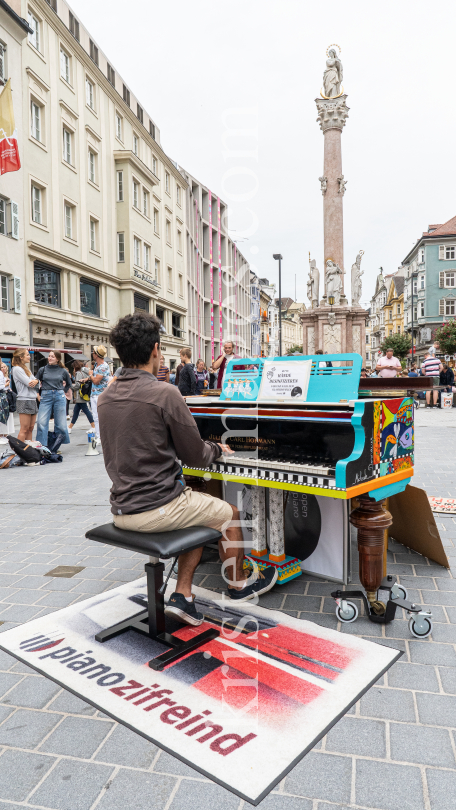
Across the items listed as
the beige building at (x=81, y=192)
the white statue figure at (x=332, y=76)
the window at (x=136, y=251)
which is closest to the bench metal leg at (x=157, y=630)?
the beige building at (x=81, y=192)

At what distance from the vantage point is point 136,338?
274cm

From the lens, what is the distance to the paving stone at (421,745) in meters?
1.95

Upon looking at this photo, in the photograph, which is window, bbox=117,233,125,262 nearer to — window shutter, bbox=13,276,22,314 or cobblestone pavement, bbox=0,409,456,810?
window shutter, bbox=13,276,22,314

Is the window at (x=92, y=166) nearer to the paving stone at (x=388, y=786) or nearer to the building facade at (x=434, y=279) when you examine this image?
the paving stone at (x=388, y=786)

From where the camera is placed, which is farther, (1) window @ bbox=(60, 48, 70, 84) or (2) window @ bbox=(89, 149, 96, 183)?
(2) window @ bbox=(89, 149, 96, 183)

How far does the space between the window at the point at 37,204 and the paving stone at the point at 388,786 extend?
20717 mm

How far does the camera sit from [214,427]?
3775 mm

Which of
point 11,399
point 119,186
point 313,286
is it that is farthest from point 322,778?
A: point 119,186

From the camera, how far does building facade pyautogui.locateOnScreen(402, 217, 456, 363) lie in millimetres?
57000

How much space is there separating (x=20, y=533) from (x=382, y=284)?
3880 inches

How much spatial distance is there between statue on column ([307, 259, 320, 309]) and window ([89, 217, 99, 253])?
10.0 m

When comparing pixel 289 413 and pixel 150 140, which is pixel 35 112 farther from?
pixel 289 413

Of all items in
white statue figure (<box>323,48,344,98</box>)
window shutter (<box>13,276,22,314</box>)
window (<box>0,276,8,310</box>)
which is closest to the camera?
window (<box>0,276,8,310</box>)

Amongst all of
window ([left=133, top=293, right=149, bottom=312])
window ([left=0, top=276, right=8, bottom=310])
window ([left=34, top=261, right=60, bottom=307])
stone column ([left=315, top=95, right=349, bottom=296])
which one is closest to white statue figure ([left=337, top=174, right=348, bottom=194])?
stone column ([left=315, top=95, right=349, bottom=296])
